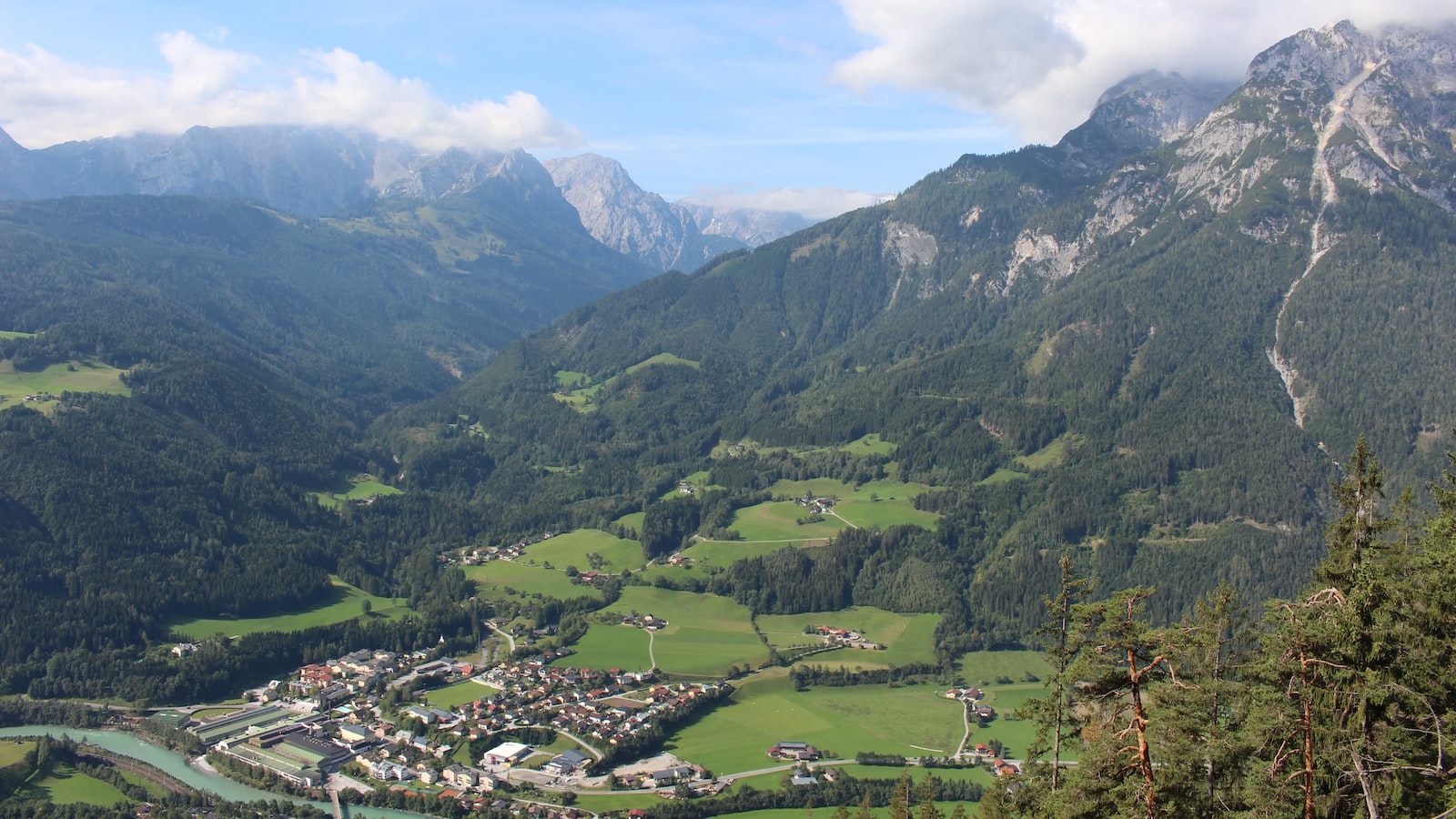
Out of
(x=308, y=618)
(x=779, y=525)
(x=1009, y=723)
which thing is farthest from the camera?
(x=779, y=525)

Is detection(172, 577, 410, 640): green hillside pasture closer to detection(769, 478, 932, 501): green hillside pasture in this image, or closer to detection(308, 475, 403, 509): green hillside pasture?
detection(308, 475, 403, 509): green hillside pasture

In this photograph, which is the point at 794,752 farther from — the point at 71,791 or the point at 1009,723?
the point at 71,791

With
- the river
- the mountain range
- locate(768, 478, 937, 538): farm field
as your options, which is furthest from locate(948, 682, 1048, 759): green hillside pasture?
the river

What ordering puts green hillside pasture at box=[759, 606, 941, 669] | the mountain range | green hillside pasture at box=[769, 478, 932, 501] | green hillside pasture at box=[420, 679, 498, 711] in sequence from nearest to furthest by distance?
green hillside pasture at box=[420, 679, 498, 711]
green hillside pasture at box=[759, 606, 941, 669]
the mountain range
green hillside pasture at box=[769, 478, 932, 501]

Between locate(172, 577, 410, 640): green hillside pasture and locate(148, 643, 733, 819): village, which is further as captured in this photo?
locate(172, 577, 410, 640): green hillside pasture

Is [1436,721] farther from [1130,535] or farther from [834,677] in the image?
[1130,535]

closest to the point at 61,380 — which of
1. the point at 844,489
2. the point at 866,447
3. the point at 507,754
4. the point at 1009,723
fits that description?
the point at 507,754

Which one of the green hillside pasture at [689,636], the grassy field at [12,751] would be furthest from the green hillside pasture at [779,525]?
the grassy field at [12,751]
